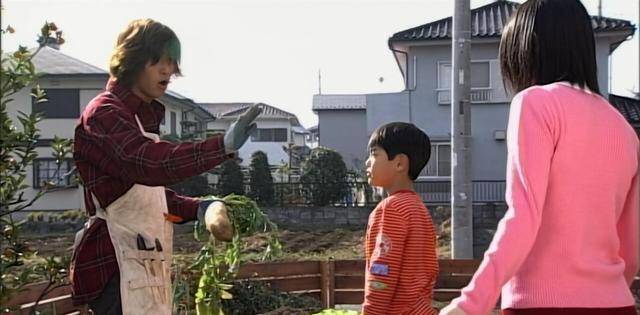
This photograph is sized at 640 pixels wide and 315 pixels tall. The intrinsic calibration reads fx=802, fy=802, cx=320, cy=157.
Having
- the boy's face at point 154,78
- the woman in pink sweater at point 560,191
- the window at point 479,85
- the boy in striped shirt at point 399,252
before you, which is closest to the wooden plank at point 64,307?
the boy in striped shirt at point 399,252

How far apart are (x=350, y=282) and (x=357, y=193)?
12547mm

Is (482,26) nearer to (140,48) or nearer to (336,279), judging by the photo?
(336,279)

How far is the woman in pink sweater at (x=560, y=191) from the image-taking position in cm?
179

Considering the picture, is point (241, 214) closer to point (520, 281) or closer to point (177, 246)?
point (520, 281)

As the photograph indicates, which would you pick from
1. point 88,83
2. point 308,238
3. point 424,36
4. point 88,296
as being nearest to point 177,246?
point 308,238

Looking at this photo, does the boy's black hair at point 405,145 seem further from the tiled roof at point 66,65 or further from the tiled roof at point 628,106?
the tiled roof at point 66,65

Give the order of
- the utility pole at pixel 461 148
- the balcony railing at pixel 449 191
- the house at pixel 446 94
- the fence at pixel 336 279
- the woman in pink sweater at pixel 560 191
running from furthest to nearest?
the house at pixel 446 94 < the balcony railing at pixel 449 191 < the utility pole at pixel 461 148 < the fence at pixel 336 279 < the woman in pink sweater at pixel 560 191

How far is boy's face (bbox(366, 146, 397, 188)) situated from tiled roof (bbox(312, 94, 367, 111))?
30250mm

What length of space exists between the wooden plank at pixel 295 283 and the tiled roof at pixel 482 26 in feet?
43.3

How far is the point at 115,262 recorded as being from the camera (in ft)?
7.23

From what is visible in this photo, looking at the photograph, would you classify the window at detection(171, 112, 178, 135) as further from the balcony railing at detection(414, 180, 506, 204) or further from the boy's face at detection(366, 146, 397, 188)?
the boy's face at detection(366, 146, 397, 188)

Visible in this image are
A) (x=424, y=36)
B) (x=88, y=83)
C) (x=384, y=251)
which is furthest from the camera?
(x=88, y=83)

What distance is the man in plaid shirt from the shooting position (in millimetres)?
2072

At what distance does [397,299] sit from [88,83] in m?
25.5
